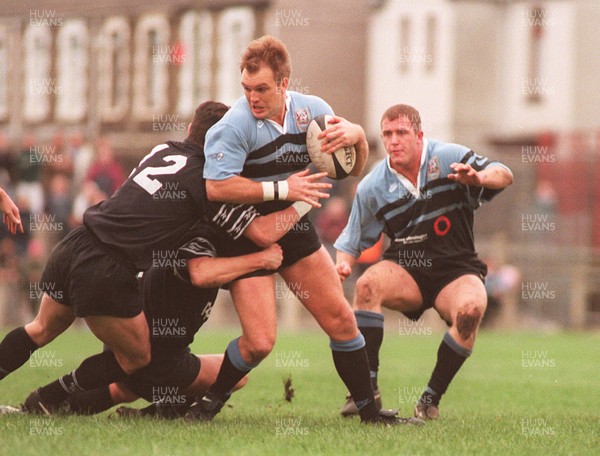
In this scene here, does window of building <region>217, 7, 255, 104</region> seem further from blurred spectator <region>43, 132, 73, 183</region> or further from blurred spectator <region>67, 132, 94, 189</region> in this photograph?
blurred spectator <region>43, 132, 73, 183</region>

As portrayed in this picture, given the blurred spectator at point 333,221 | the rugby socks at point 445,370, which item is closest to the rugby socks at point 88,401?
the rugby socks at point 445,370

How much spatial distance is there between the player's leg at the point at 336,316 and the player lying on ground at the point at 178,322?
0.21m

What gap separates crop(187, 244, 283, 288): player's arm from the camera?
23.4 ft

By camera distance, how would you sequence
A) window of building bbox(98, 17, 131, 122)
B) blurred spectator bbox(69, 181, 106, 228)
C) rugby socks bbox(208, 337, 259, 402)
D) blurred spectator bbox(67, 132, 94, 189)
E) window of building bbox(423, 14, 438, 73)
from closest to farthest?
rugby socks bbox(208, 337, 259, 402) < blurred spectator bbox(69, 181, 106, 228) < blurred spectator bbox(67, 132, 94, 189) < window of building bbox(423, 14, 438, 73) < window of building bbox(98, 17, 131, 122)

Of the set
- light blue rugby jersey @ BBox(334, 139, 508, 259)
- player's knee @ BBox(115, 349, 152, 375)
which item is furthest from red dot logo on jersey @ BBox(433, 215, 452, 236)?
player's knee @ BBox(115, 349, 152, 375)

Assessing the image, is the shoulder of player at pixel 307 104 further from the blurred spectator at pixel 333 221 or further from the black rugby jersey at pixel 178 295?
the blurred spectator at pixel 333 221

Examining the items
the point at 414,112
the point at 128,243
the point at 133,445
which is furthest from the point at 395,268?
the point at 133,445

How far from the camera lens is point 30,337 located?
7.40 m

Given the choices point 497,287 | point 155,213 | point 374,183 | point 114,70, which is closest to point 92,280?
point 155,213

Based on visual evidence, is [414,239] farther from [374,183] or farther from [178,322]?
[178,322]

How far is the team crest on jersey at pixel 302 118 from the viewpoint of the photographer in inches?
284

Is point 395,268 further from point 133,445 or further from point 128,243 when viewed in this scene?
point 133,445

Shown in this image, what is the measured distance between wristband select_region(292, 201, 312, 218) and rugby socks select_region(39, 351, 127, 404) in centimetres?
144

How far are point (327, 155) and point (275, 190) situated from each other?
0.41 metres
